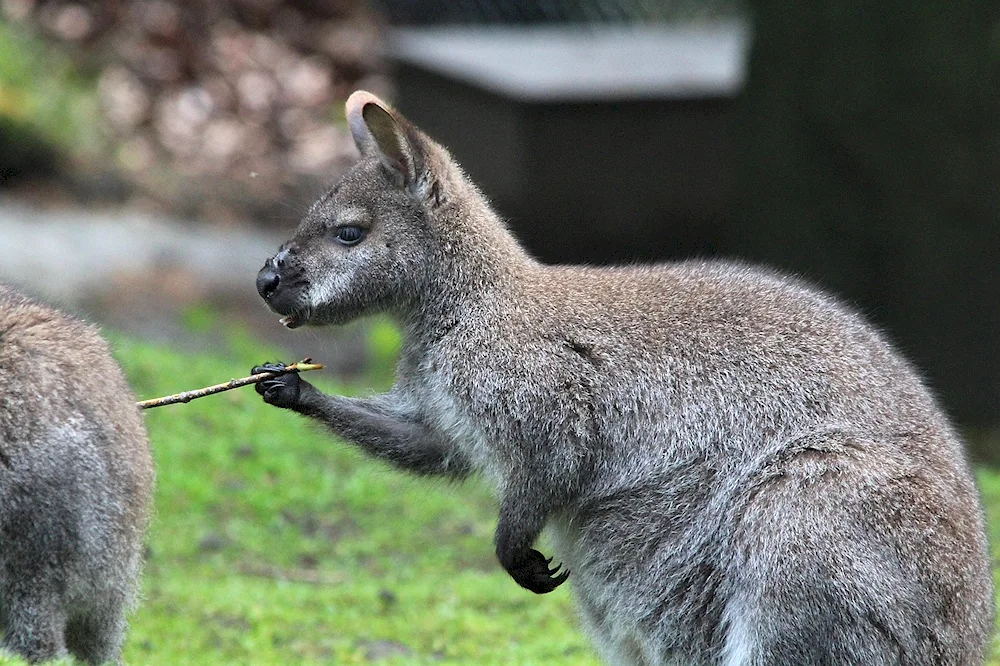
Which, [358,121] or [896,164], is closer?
[358,121]

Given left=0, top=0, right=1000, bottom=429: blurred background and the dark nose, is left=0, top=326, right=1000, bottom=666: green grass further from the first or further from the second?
left=0, top=0, right=1000, bottom=429: blurred background

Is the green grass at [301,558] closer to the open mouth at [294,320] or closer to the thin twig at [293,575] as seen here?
the thin twig at [293,575]

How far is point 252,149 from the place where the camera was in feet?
58.6

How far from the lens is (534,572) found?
207 inches

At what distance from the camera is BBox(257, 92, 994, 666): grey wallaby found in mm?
4684

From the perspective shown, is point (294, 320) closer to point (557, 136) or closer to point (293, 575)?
point (293, 575)

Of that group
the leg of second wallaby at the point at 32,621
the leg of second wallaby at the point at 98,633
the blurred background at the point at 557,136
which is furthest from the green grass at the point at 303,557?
the blurred background at the point at 557,136

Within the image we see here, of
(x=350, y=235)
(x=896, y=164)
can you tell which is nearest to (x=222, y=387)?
(x=350, y=235)

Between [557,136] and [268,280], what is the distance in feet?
32.0

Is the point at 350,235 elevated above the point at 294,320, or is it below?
above

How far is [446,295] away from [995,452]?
24.5 feet

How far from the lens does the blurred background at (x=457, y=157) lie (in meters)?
7.68

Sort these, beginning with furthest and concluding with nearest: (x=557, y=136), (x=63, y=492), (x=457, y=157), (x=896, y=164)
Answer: (x=557, y=136) → (x=457, y=157) → (x=896, y=164) → (x=63, y=492)

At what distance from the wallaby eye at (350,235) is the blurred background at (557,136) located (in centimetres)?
289
